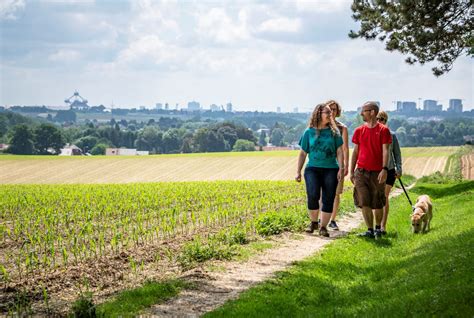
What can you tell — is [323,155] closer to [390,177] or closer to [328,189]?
[328,189]

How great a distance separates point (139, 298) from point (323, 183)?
5376mm

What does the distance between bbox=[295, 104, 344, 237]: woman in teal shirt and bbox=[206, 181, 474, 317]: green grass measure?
1.00 meters

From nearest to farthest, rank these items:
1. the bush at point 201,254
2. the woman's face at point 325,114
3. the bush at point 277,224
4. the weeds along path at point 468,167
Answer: the bush at point 201,254
the woman's face at point 325,114
the bush at point 277,224
the weeds along path at point 468,167

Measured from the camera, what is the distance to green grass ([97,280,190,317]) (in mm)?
7957

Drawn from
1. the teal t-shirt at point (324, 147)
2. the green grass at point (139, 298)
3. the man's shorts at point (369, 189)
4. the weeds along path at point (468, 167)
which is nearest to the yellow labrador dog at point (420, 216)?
the man's shorts at point (369, 189)

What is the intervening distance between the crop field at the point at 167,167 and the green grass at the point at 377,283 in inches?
1762

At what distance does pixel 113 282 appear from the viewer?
407 inches

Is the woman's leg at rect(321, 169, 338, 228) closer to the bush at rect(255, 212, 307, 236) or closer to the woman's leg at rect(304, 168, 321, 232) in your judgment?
the woman's leg at rect(304, 168, 321, 232)

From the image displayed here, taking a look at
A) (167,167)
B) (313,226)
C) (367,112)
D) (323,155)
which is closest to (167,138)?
(167,167)

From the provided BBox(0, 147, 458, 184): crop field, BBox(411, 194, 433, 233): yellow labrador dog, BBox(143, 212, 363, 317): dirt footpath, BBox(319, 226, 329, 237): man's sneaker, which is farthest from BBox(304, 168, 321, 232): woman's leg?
BBox(0, 147, 458, 184): crop field

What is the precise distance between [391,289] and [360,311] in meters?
1.06

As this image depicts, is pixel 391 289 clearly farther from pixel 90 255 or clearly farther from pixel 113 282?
pixel 90 255

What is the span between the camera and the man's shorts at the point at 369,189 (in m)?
12.7

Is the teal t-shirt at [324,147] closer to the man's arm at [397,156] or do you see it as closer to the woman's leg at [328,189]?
the woman's leg at [328,189]
